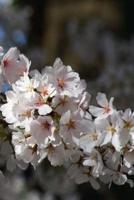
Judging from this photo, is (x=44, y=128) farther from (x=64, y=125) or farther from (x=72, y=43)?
(x=72, y=43)

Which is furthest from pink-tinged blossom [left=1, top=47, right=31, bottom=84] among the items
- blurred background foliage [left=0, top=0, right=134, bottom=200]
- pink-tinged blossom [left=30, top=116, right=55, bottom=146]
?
blurred background foliage [left=0, top=0, right=134, bottom=200]

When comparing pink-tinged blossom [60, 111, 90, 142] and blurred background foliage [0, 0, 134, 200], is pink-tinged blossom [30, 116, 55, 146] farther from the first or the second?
blurred background foliage [0, 0, 134, 200]

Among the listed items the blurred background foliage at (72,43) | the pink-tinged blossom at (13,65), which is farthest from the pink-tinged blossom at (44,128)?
the blurred background foliage at (72,43)

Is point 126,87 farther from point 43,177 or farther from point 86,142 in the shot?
point 86,142

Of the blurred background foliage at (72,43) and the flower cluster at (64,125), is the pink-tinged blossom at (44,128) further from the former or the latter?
the blurred background foliage at (72,43)

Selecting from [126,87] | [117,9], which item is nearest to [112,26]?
[117,9]

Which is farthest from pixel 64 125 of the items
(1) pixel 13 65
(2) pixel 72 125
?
(1) pixel 13 65
